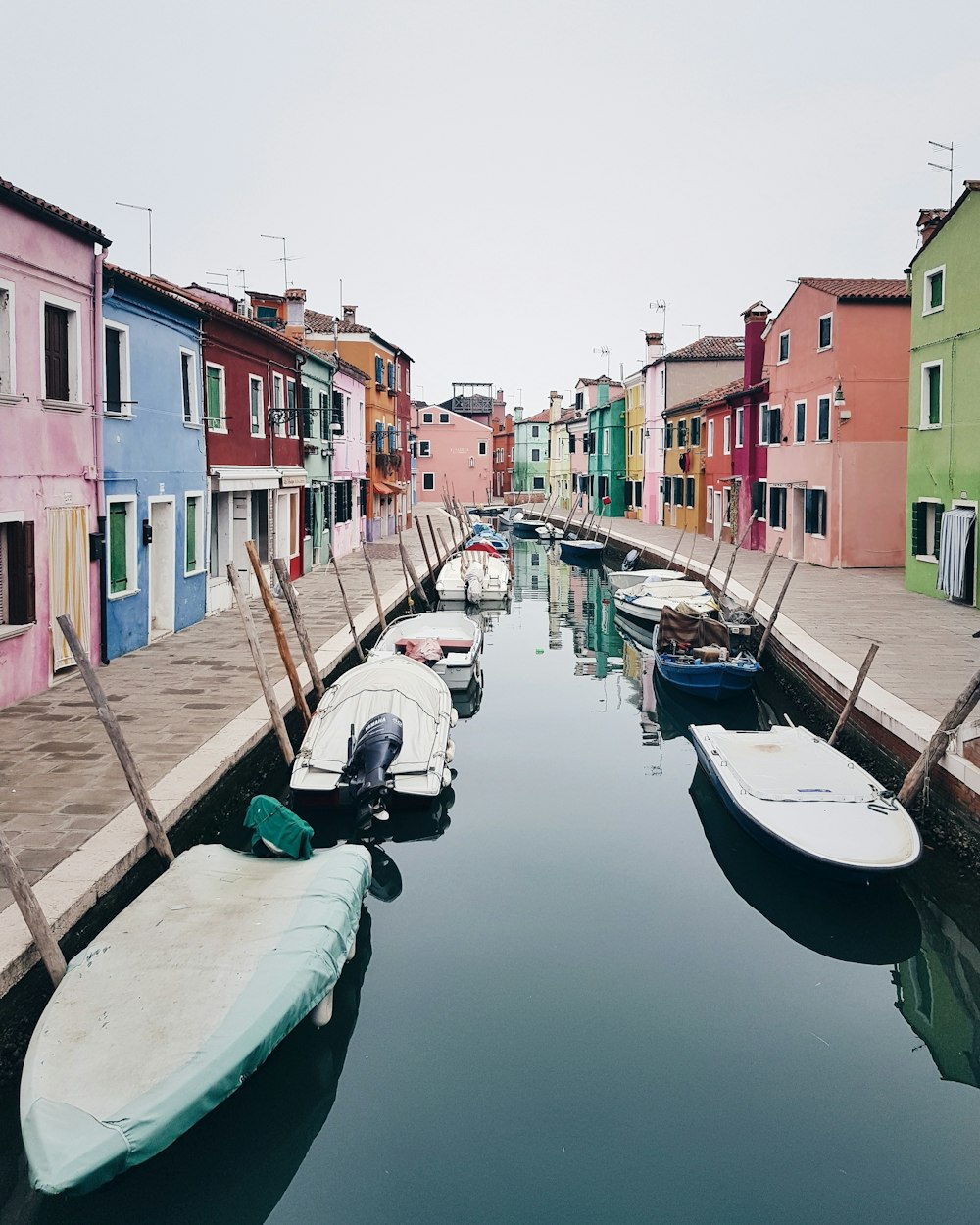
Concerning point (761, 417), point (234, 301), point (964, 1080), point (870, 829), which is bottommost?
point (964, 1080)

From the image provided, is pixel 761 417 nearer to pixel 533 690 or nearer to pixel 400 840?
pixel 533 690

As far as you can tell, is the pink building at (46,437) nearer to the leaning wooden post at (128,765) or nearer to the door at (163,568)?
the door at (163,568)

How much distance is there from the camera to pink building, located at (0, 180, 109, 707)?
485 inches

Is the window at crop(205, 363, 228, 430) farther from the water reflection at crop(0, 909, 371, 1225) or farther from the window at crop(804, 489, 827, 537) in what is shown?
the window at crop(804, 489, 827, 537)

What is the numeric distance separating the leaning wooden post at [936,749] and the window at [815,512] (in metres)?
19.0

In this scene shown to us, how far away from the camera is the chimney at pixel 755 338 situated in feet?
114

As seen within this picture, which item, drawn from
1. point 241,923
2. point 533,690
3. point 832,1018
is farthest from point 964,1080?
point 533,690

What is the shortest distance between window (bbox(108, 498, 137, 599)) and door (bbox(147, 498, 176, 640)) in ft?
4.98

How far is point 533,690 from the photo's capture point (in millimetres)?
19344

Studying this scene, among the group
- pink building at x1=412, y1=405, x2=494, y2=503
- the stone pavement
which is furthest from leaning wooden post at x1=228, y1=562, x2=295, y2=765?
pink building at x1=412, y1=405, x2=494, y2=503

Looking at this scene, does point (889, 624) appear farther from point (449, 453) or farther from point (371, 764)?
point (449, 453)

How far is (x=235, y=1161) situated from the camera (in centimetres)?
598

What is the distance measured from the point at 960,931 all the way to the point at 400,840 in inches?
213

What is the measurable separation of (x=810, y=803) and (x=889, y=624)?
906 centimetres
